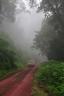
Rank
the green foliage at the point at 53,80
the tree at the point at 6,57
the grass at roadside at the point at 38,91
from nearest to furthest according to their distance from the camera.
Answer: the green foliage at the point at 53,80 → the grass at roadside at the point at 38,91 → the tree at the point at 6,57

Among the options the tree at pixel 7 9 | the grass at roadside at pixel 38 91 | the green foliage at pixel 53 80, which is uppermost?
the tree at pixel 7 9

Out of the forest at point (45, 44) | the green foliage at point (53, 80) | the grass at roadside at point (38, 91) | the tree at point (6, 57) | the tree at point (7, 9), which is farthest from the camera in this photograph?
the tree at point (7, 9)

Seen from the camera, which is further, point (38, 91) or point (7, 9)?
point (7, 9)

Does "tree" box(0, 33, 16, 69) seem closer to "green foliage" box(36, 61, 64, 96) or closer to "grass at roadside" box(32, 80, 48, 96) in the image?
"green foliage" box(36, 61, 64, 96)

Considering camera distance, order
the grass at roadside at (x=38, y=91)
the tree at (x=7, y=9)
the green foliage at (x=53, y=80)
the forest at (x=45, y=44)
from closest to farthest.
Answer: the green foliage at (x=53, y=80) < the grass at roadside at (x=38, y=91) < the forest at (x=45, y=44) < the tree at (x=7, y=9)

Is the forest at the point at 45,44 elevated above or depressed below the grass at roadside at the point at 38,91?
above

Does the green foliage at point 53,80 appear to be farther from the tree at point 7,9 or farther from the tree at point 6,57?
the tree at point 7,9

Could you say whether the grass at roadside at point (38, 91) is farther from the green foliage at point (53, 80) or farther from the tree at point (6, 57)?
the tree at point (6, 57)

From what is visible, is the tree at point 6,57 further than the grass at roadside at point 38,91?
Yes

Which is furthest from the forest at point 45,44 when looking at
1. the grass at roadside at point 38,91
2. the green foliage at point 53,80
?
the grass at roadside at point 38,91

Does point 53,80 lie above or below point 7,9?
below

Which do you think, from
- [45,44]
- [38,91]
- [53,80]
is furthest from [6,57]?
[38,91]

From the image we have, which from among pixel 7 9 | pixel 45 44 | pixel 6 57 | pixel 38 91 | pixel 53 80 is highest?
pixel 7 9

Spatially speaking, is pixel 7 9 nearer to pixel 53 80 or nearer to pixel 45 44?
pixel 45 44
